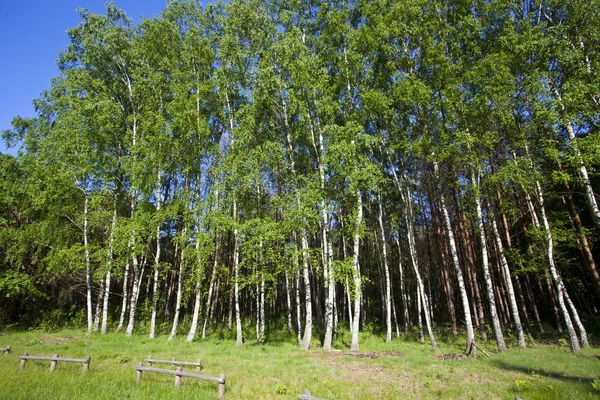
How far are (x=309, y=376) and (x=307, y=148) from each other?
17.9 m

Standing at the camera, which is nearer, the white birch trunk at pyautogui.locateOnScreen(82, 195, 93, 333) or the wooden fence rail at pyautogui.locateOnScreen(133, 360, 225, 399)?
the wooden fence rail at pyautogui.locateOnScreen(133, 360, 225, 399)

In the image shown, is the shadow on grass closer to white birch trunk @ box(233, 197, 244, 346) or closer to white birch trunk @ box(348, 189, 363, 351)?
white birch trunk @ box(348, 189, 363, 351)

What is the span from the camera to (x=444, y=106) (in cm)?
1812

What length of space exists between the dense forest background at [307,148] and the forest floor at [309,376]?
3.62m

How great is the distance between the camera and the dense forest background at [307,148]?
17.0 metres

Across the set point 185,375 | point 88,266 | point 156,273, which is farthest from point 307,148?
point 185,375

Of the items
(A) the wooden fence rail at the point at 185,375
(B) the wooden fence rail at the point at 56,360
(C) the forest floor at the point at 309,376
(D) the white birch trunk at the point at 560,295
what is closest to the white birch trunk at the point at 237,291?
(C) the forest floor at the point at 309,376

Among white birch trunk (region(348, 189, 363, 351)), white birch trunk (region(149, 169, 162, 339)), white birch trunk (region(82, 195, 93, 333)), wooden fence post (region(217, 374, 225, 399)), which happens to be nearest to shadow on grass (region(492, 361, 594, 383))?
white birch trunk (region(348, 189, 363, 351))

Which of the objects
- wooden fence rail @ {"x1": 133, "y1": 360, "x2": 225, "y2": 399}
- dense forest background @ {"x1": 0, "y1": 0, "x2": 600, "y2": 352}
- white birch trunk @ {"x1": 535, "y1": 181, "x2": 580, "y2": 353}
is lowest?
wooden fence rail @ {"x1": 133, "y1": 360, "x2": 225, "y2": 399}

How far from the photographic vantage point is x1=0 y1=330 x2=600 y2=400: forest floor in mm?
8375

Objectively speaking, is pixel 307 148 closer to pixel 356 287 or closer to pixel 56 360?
pixel 356 287

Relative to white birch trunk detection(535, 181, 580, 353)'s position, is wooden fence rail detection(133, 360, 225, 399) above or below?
below

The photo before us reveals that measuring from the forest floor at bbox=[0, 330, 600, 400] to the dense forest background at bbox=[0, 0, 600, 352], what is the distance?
3619 mm

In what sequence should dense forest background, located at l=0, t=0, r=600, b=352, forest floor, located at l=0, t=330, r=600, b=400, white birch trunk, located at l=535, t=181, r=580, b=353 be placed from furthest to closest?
dense forest background, located at l=0, t=0, r=600, b=352
white birch trunk, located at l=535, t=181, r=580, b=353
forest floor, located at l=0, t=330, r=600, b=400
